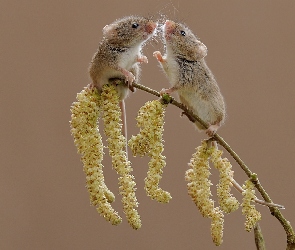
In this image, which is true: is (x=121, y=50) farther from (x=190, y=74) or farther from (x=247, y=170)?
(x=247, y=170)

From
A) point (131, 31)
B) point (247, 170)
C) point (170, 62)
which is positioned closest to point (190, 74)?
point (170, 62)

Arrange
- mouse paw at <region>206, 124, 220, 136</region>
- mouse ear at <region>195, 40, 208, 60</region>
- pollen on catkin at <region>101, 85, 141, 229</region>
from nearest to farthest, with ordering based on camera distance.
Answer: pollen on catkin at <region>101, 85, 141, 229</region> → mouse paw at <region>206, 124, 220, 136</region> → mouse ear at <region>195, 40, 208, 60</region>

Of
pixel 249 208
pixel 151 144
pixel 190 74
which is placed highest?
pixel 190 74

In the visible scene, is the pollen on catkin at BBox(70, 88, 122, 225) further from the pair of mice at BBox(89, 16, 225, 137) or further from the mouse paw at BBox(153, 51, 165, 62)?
the mouse paw at BBox(153, 51, 165, 62)

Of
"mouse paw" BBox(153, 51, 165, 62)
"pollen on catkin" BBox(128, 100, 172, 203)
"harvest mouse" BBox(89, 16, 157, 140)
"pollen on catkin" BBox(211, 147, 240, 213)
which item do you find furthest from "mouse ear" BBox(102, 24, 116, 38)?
"pollen on catkin" BBox(211, 147, 240, 213)

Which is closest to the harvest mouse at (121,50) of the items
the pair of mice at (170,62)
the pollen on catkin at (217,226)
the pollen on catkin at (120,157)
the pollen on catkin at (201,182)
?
the pair of mice at (170,62)

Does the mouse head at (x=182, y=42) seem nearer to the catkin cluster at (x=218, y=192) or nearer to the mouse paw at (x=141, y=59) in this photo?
the mouse paw at (x=141, y=59)

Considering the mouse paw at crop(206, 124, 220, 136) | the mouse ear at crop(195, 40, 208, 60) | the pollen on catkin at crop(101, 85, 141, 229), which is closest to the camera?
the pollen on catkin at crop(101, 85, 141, 229)

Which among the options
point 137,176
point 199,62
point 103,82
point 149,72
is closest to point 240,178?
point 137,176
